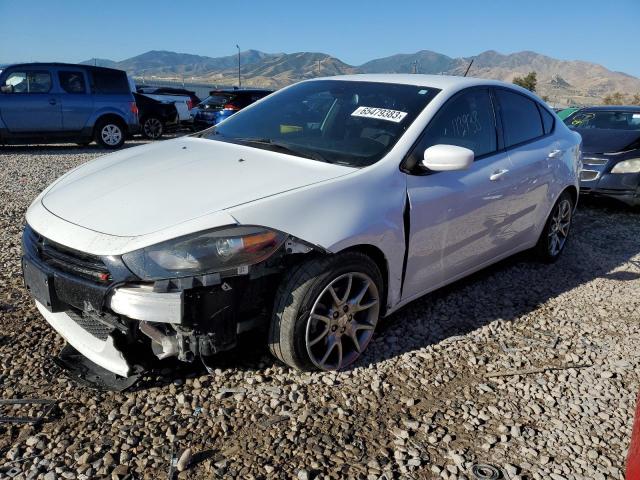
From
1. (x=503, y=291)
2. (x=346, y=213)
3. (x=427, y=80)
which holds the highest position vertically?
(x=427, y=80)

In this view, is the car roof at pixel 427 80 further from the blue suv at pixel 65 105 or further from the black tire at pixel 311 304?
the blue suv at pixel 65 105

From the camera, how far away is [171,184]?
8.80ft

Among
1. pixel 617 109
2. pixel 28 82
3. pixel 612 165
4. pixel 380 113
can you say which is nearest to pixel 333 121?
pixel 380 113

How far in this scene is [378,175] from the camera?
2.80 m

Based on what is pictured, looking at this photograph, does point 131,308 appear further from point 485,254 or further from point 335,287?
point 485,254

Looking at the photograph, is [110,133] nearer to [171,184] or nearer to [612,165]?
[612,165]

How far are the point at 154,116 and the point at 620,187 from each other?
442 inches

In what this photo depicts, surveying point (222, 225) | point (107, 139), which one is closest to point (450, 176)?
point (222, 225)

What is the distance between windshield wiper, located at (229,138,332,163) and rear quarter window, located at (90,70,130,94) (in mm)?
9213

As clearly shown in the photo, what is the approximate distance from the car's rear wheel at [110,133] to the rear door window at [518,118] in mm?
9734

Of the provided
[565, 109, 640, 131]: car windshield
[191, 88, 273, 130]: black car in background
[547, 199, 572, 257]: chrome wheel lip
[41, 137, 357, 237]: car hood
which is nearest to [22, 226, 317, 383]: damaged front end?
[41, 137, 357, 237]: car hood

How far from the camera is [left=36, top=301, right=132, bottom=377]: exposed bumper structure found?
243 centimetres

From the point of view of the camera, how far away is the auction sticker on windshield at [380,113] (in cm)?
317

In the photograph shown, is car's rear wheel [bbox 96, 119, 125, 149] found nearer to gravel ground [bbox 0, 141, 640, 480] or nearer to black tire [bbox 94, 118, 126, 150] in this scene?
black tire [bbox 94, 118, 126, 150]
